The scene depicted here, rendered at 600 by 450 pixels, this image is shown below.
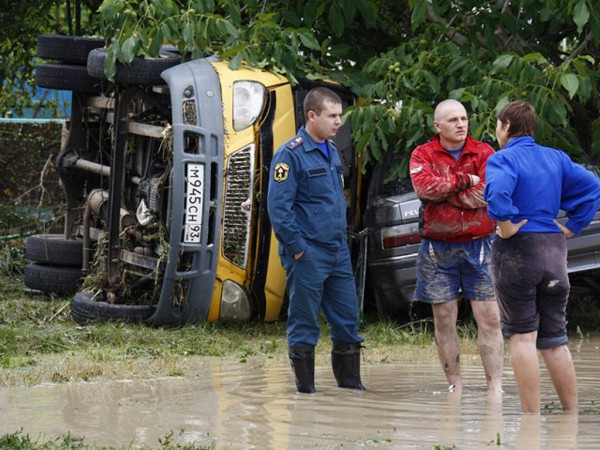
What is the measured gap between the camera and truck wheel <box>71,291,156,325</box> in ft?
33.6

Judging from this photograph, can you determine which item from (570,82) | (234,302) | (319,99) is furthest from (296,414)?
(570,82)

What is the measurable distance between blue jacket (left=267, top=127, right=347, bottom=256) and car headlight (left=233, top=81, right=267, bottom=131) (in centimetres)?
275

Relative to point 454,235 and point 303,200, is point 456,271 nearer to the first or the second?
point 454,235

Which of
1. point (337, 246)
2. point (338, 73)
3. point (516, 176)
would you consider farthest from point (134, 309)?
point (516, 176)

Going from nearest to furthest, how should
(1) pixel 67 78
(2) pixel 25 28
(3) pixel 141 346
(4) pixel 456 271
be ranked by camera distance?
1. (4) pixel 456 271
2. (3) pixel 141 346
3. (1) pixel 67 78
4. (2) pixel 25 28

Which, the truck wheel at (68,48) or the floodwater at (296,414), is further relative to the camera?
the truck wheel at (68,48)

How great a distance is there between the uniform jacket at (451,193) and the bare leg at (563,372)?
108cm

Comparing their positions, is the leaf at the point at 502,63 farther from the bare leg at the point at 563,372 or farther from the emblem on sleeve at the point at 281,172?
the bare leg at the point at 563,372

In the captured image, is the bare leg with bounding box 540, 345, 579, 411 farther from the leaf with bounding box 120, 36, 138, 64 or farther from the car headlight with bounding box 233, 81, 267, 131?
the leaf with bounding box 120, 36, 138, 64

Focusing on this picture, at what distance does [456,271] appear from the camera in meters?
7.48

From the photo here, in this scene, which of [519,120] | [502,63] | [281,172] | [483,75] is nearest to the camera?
[519,120]

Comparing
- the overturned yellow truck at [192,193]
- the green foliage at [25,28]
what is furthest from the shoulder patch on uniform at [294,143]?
the green foliage at [25,28]

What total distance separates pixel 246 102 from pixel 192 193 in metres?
0.91

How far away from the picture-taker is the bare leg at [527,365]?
6422 mm
